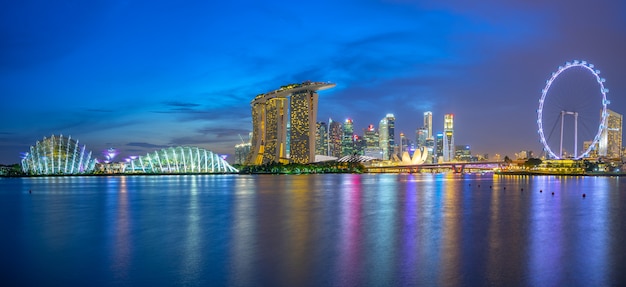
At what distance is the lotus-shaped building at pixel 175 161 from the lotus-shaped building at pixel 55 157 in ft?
64.4

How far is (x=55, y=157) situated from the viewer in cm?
14638

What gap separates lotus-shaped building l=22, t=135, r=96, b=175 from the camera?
14438cm

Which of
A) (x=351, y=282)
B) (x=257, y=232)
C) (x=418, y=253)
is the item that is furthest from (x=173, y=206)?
(x=351, y=282)

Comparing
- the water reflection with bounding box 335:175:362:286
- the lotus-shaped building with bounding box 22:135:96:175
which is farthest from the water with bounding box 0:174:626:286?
the lotus-shaped building with bounding box 22:135:96:175

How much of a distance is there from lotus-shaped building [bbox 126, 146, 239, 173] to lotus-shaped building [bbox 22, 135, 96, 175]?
19.6 meters

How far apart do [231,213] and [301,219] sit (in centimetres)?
626

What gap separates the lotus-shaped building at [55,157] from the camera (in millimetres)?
144375

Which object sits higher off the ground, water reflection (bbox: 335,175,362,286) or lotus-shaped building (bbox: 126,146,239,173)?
lotus-shaped building (bbox: 126,146,239,173)

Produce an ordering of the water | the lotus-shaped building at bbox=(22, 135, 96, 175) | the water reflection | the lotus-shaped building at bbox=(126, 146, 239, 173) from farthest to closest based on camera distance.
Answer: the lotus-shaped building at bbox=(126, 146, 239, 173)
the lotus-shaped building at bbox=(22, 135, 96, 175)
the water
the water reflection

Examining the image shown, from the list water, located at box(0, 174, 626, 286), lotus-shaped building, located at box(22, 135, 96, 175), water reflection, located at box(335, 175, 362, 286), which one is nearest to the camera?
water reflection, located at box(335, 175, 362, 286)

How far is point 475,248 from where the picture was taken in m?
21.3

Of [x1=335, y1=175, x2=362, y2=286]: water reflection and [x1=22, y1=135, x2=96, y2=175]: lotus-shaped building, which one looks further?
[x1=22, y1=135, x2=96, y2=175]: lotus-shaped building

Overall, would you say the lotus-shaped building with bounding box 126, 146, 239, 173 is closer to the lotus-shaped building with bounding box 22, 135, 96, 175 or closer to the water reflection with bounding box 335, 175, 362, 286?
the lotus-shaped building with bounding box 22, 135, 96, 175

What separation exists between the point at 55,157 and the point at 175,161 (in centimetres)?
3415
